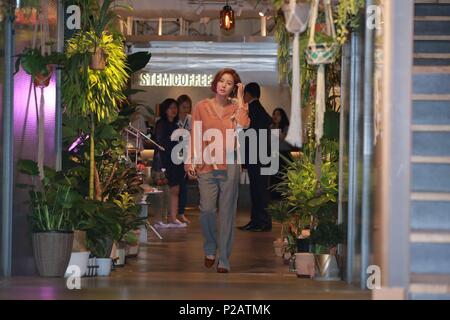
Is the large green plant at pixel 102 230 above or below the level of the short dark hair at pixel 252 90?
below

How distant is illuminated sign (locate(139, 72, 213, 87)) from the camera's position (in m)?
18.5

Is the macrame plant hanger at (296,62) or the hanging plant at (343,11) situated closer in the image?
the macrame plant hanger at (296,62)

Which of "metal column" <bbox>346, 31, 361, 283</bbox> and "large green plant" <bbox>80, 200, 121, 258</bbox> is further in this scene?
"large green plant" <bbox>80, 200, 121, 258</bbox>

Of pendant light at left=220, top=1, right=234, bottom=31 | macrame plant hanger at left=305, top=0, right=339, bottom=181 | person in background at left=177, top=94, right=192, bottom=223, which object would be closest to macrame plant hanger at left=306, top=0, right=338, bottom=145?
macrame plant hanger at left=305, top=0, right=339, bottom=181

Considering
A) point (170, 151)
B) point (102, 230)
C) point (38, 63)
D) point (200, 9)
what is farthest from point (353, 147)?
point (200, 9)

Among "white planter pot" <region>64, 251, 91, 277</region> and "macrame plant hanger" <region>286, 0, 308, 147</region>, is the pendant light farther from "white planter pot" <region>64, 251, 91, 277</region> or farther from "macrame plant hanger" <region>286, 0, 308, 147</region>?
"macrame plant hanger" <region>286, 0, 308, 147</region>

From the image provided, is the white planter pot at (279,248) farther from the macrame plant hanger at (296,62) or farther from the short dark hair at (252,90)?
the macrame plant hanger at (296,62)

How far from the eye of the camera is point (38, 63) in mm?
6781

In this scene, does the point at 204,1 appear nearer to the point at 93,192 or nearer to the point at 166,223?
the point at 166,223

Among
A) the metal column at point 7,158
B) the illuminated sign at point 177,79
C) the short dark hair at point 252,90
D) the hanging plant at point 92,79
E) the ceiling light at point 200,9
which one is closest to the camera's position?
the metal column at point 7,158

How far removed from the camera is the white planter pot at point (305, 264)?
7.50 meters

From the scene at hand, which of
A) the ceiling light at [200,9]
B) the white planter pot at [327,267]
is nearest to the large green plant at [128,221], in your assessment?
the white planter pot at [327,267]

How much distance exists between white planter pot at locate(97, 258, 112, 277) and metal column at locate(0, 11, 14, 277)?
2.78ft
